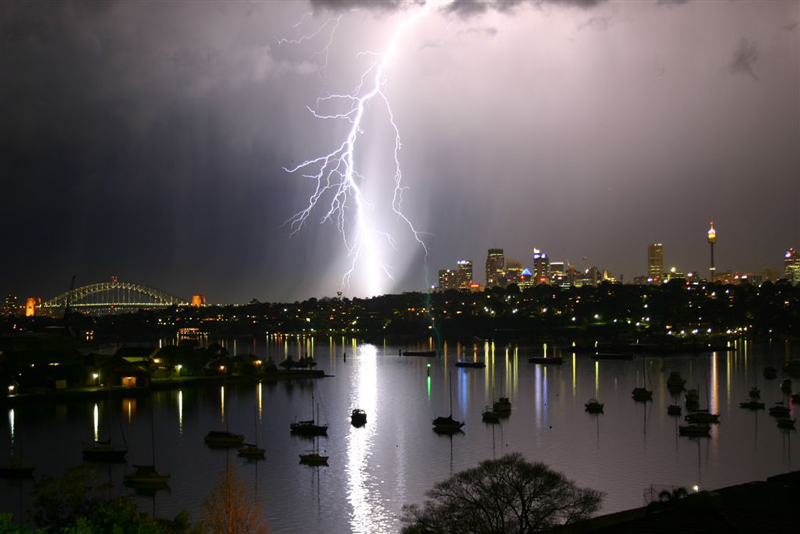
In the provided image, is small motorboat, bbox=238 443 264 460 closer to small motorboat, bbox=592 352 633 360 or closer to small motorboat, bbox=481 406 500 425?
small motorboat, bbox=481 406 500 425

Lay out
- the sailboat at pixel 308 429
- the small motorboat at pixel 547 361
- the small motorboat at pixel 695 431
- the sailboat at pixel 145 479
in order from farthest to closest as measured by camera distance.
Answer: the small motorboat at pixel 547 361 < the sailboat at pixel 308 429 < the small motorboat at pixel 695 431 < the sailboat at pixel 145 479

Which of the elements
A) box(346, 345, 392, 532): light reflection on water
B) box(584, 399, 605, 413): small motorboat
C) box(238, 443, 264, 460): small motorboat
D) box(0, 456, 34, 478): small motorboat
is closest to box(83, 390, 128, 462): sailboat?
box(0, 456, 34, 478): small motorboat

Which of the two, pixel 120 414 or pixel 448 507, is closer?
pixel 448 507

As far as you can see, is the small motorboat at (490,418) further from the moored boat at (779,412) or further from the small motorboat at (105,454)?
the small motorboat at (105,454)

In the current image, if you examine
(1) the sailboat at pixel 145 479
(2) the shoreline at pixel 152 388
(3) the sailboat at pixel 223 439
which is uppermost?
(1) the sailboat at pixel 145 479

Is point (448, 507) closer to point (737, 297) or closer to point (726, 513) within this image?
point (726, 513)

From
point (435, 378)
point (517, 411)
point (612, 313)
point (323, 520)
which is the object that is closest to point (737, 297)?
point (612, 313)

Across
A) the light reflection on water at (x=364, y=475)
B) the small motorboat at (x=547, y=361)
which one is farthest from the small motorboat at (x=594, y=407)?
the small motorboat at (x=547, y=361)
